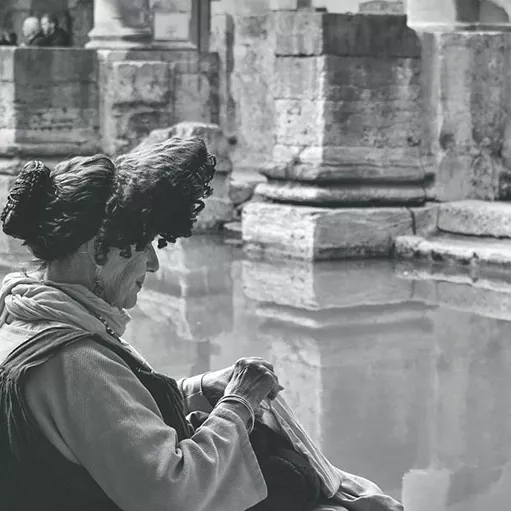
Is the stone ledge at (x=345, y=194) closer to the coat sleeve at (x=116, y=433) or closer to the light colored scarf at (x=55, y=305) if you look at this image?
the light colored scarf at (x=55, y=305)

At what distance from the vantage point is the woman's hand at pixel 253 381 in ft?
8.02

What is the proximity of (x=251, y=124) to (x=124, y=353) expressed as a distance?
32.3 feet

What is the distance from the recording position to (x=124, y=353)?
2.29m

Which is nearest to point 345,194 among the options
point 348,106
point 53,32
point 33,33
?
point 348,106

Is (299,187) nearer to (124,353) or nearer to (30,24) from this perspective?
(30,24)

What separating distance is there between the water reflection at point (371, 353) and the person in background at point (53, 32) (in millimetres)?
6091

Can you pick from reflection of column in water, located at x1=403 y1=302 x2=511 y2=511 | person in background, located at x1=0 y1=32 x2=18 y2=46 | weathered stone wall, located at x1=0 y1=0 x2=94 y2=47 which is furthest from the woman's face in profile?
weathered stone wall, located at x1=0 y1=0 x2=94 y2=47

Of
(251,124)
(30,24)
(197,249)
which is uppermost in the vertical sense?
(30,24)

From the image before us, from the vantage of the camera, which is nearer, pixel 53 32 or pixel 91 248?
pixel 91 248

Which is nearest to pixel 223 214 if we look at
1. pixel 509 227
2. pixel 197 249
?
pixel 197 249

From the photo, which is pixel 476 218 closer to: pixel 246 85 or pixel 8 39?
pixel 246 85

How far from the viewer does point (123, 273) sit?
2.40 meters

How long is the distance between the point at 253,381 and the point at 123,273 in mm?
328

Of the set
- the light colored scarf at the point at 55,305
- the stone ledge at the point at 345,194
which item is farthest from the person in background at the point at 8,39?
the light colored scarf at the point at 55,305
